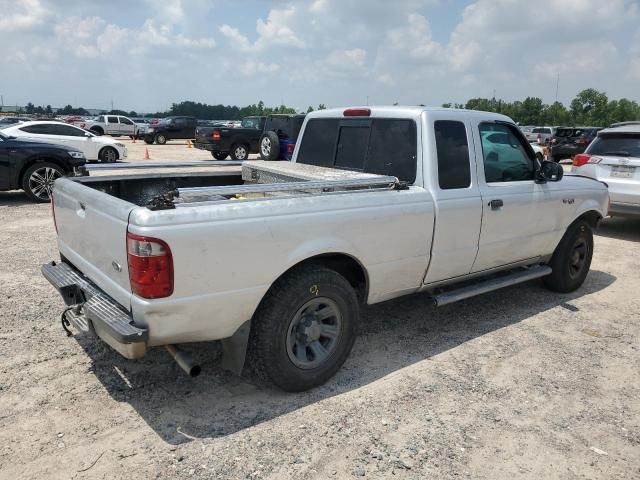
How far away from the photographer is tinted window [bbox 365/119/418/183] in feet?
13.6

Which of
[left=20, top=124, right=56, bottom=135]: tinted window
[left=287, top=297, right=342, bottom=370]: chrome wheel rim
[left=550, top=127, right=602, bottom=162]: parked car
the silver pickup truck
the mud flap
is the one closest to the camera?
the silver pickup truck

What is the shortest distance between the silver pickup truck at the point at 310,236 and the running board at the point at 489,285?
0.07ft

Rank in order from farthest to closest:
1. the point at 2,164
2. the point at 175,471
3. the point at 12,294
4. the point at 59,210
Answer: the point at 2,164 < the point at 12,294 < the point at 59,210 < the point at 175,471

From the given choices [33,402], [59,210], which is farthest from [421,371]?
[59,210]

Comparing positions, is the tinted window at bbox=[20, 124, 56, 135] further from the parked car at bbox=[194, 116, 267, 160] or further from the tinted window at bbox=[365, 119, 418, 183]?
the tinted window at bbox=[365, 119, 418, 183]

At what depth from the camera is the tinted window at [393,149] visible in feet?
13.6

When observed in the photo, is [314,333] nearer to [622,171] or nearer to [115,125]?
[622,171]

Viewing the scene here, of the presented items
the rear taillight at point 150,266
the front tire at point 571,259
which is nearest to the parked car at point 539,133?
the front tire at point 571,259

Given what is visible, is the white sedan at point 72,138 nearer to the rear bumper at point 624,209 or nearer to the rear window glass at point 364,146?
the rear window glass at point 364,146

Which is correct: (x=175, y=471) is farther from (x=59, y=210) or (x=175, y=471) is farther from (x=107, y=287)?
(x=59, y=210)

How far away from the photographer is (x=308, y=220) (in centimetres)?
326

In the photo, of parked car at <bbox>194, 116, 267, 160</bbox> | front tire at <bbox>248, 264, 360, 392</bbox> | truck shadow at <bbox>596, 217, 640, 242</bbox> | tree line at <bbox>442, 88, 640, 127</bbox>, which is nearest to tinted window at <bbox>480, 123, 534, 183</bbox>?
front tire at <bbox>248, 264, 360, 392</bbox>

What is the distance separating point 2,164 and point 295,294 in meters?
8.48

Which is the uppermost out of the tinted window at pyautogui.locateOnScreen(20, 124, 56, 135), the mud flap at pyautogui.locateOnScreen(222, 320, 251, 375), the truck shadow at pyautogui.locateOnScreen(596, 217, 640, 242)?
the tinted window at pyautogui.locateOnScreen(20, 124, 56, 135)
